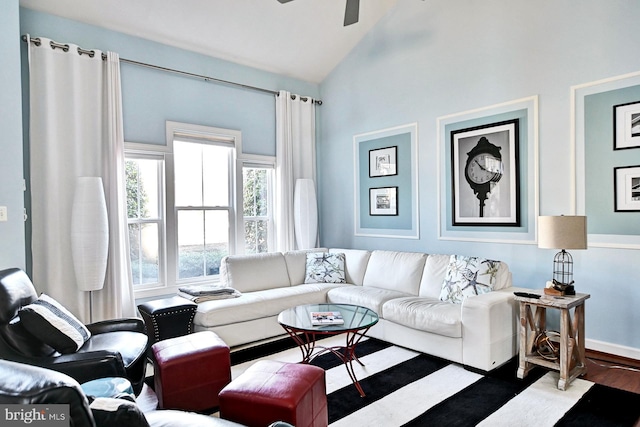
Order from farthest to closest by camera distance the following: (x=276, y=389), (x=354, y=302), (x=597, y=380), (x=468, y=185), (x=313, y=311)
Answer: (x=468, y=185)
(x=354, y=302)
(x=313, y=311)
(x=597, y=380)
(x=276, y=389)

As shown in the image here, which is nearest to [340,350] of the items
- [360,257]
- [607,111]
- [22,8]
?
[360,257]

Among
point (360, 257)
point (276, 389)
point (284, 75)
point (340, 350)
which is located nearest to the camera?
point (276, 389)

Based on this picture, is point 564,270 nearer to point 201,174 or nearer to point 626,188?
point 626,188

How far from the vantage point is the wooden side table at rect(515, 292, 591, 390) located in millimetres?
2750

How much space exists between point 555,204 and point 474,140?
3.43 feet

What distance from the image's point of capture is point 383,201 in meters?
5.09

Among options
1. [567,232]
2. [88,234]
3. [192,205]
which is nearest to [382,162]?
[192,205]

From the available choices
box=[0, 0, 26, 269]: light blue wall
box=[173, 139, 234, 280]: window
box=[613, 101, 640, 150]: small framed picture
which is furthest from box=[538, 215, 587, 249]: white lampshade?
box=[0, 0, 26, 269]: light blue wall

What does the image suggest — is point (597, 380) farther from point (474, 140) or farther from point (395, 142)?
point (395, 142)

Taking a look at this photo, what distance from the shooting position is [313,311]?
313 centimetres

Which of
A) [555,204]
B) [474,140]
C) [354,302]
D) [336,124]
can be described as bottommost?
[354,302]

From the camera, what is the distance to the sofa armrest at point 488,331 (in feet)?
9.71

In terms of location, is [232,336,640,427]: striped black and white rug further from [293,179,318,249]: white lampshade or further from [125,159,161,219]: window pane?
[293,179,318,249]: white lampshade

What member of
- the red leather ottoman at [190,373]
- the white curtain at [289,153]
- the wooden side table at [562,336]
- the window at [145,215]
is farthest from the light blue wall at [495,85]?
the red leather ottoman at [190,373]
